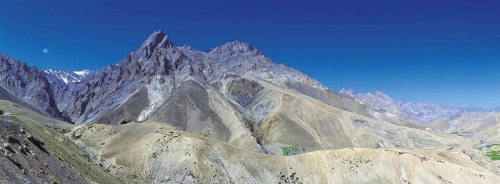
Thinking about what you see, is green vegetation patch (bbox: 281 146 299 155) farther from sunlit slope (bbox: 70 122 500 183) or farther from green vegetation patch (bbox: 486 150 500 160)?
green vegetation patch (bbox: 486 150 500 160)

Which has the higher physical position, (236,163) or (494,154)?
(494,154)

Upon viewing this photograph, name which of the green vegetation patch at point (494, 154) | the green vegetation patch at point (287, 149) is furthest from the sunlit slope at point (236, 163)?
the green vegetation patch at point (287, 149)

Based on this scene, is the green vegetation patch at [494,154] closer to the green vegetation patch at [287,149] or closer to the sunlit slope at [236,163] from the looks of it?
the sunlit slope at [236,163]

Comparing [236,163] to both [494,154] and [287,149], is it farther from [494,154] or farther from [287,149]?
[494,154]

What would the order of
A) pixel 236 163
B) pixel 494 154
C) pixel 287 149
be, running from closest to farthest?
1. pixel 236 163
2. pixel 494 154
3. pixel 287 149

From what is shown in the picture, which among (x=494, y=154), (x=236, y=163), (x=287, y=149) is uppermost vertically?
(x=494, y=154)

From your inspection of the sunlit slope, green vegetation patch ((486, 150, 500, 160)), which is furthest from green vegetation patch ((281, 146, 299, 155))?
green vegetation patch ((486, 150, 500, 160))

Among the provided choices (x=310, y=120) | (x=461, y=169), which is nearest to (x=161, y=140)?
(x=461, y=169)

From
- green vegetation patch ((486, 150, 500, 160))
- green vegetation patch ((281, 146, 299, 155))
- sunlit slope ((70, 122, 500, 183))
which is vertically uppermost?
green vegetation patch ((486, 150, 500, 160))

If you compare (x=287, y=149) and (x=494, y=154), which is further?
(x=287, y=149)

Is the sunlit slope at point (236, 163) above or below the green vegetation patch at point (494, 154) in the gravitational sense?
below

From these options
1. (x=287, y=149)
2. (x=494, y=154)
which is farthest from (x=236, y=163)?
(x=494, y=154)

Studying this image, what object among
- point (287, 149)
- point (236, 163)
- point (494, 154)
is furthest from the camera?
point (287, 149)

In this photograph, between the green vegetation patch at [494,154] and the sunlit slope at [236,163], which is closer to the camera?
the sunlit slope at [236,163]
